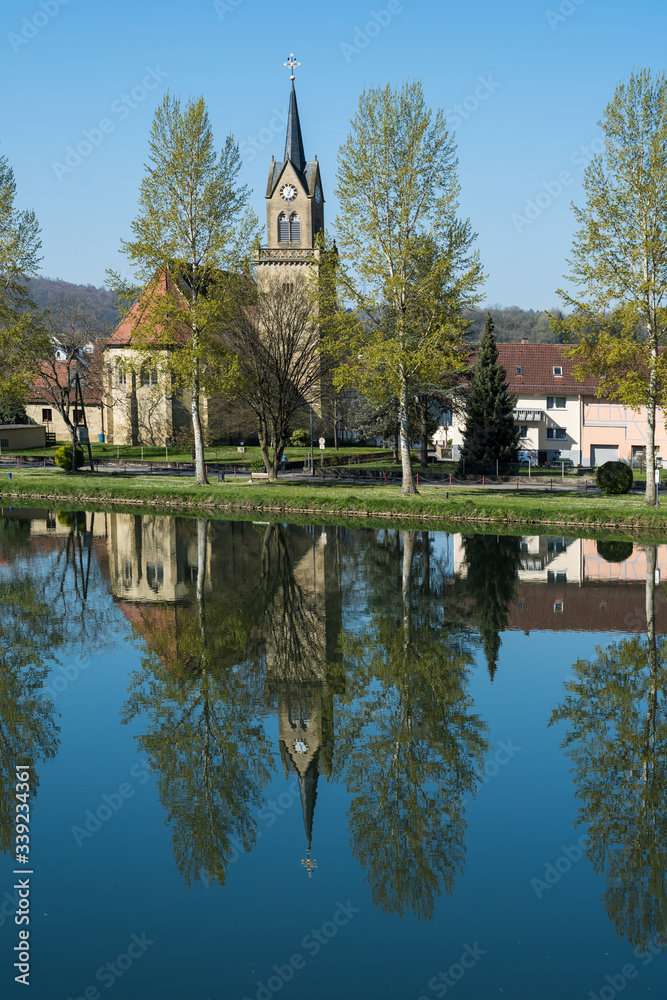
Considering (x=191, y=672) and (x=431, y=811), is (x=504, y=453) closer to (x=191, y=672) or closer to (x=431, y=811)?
(x=191, y=672)

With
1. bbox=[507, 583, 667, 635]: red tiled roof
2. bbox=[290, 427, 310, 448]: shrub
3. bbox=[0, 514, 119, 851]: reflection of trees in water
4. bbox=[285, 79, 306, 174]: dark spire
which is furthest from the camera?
bbox=[285, 79, 306, 174]: dark spire

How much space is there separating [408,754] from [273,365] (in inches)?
1387

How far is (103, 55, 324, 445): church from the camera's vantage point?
70875 mm

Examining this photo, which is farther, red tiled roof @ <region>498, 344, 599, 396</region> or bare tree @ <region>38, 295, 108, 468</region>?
red tiled roof @ <region>498, 344, 599, 396</region>

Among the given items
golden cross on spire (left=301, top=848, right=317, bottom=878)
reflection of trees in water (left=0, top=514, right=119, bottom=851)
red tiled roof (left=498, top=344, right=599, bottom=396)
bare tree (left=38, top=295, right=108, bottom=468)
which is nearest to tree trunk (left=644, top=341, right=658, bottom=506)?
reflection of trees in water (left=0, top=514, right=119, bottom=851)

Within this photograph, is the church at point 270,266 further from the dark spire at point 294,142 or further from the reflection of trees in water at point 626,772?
the reflection of trees in water at point 626,772

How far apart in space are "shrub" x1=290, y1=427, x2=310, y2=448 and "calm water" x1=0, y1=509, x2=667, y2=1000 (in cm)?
4671

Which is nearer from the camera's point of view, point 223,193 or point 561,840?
point 561,840

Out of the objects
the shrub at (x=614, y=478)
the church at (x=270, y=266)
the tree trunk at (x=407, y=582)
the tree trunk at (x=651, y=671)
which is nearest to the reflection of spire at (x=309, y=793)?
the tree trunk at (x=651, y=671)

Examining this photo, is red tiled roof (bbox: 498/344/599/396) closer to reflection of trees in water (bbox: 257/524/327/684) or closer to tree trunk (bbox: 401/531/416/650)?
tree trunk (bbox: 401/531/416/650)

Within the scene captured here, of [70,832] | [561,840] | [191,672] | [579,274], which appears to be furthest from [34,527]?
[561,840]

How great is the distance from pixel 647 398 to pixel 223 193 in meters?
20.3

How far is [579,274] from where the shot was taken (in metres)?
35.9

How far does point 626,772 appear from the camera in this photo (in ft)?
38.9
